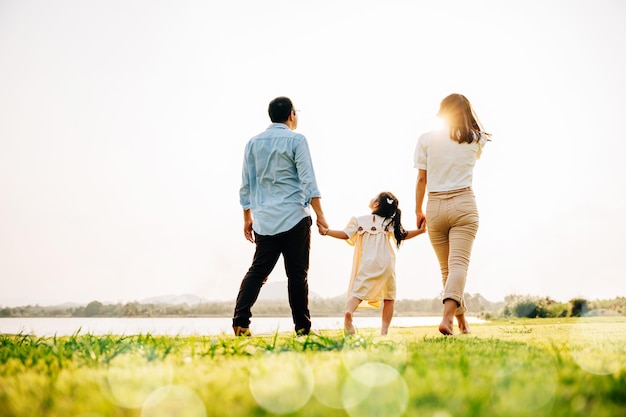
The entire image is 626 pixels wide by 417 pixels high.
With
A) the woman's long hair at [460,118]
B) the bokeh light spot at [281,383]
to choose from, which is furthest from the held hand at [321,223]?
the bokeh light spot at [281,383]

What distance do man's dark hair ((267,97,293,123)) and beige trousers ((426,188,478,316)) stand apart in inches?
84.5

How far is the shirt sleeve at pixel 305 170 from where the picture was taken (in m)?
6.43

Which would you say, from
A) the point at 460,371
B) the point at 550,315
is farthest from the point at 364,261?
Result: the point at 550,315

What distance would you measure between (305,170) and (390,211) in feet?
6.48

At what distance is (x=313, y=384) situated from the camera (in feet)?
6.89

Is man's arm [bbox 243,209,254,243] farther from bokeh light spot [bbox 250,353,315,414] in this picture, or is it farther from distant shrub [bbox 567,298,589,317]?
distant shrub [bbox 567,298,589,317]

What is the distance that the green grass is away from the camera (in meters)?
1.75

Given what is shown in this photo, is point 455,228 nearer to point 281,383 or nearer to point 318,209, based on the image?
point 318,209

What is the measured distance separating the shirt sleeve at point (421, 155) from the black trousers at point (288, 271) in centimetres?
156

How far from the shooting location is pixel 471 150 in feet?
21.1

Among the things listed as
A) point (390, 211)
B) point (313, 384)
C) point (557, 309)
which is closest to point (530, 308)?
point (557, 309)

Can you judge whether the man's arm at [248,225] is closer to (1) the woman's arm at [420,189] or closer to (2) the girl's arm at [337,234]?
(2) the girl's arm at [337,234]

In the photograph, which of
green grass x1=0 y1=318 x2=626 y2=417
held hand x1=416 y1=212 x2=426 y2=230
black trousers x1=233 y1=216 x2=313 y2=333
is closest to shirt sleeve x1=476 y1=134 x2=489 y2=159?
held hand x1=416 y1=212 x2=426 y2=230

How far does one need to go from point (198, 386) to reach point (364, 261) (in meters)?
5.71
